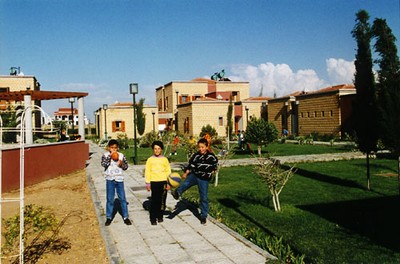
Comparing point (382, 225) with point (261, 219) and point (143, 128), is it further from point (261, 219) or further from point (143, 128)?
point (143, 128)

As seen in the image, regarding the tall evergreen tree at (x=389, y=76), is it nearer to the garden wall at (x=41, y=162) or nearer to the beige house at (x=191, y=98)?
the garden wall at (x=41, y=162)

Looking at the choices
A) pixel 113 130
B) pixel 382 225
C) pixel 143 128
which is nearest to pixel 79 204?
pixel 382 225

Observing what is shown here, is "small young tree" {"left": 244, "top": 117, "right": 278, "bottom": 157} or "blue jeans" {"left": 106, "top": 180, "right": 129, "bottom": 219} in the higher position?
"small young tree" {"left": 244, "top": 117, "right": 278, "bottom": 157}

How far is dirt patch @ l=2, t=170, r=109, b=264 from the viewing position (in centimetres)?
509

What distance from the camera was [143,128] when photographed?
3819 cm

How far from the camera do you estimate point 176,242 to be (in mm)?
5383

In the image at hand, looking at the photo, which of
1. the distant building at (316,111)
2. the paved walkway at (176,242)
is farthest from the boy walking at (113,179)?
the distant building at (316,111)

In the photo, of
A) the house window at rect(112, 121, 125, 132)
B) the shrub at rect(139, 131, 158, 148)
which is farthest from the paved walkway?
the house window at rect(112, 121, 125, 132)

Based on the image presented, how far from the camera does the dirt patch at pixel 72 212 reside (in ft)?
16.7

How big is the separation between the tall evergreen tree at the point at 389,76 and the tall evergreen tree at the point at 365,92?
4.61ft

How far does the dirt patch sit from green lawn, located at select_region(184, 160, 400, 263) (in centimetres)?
251

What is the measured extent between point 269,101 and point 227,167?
24.9m

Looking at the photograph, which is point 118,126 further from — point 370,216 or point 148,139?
point 370,216

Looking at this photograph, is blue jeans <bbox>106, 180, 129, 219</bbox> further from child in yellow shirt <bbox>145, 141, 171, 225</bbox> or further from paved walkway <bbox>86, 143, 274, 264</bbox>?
child in yellow shirt <bbox>145, 141, 171, 225</bbox>
